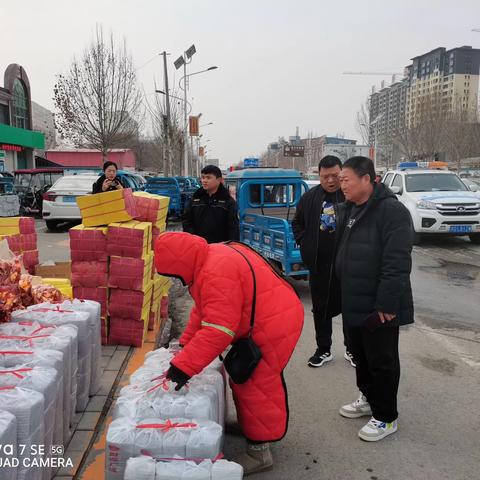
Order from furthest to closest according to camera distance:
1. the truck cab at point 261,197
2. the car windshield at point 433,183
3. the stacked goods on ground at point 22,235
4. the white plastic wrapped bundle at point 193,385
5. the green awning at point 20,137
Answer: the green awning at point 20,137
the car windshield at point 433,183
the truck cab at point 261,197
the stacked goods on ground at point 22,235
the white plastic wrapped bundle at point 193,385

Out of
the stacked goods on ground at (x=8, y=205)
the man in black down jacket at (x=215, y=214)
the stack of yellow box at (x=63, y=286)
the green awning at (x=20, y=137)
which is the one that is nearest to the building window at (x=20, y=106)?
the green awning at (x=20, y=137)

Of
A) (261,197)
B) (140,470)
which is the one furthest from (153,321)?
(261,197)

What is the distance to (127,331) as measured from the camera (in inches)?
184

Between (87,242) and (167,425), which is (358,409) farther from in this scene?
(87,242)

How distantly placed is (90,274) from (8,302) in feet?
4.12

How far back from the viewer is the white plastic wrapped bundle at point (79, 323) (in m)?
3.30

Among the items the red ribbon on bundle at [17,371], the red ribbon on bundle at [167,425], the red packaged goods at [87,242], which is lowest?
the red ribbon on bundle at [167,425]

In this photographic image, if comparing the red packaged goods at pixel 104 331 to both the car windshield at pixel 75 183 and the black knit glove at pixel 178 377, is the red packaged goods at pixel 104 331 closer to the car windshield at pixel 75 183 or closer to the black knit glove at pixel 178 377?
the black knit glove at pixel 178 377

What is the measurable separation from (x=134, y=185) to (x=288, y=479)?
14.3 meters

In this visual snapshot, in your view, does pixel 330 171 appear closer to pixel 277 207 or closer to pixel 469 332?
pixel 469 332

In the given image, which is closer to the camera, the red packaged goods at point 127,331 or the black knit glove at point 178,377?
the black knit glove at point 178,377

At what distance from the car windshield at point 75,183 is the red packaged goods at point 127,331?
10338 millimetres

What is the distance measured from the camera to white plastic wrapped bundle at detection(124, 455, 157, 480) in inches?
80.1

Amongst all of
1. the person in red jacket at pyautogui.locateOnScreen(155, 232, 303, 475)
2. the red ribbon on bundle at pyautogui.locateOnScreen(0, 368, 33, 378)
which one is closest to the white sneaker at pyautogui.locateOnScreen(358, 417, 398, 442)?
the person in red jacket at pyautogui.locateOnScreen(155, 232, 303, 475)
